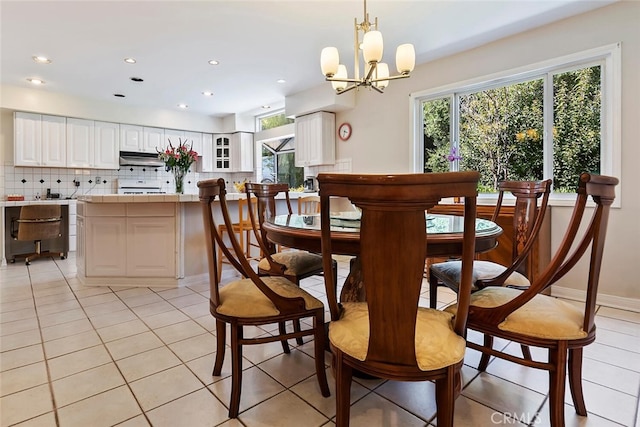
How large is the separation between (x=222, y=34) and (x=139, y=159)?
3.74 m

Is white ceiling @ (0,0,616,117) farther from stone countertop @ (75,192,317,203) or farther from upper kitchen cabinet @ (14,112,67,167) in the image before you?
stone countertop @ (75,192,317,203)

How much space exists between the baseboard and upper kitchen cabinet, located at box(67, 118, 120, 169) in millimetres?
6635

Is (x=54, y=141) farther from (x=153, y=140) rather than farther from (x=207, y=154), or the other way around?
(x=207, y=154)

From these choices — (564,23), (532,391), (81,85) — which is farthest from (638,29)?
(81,85)

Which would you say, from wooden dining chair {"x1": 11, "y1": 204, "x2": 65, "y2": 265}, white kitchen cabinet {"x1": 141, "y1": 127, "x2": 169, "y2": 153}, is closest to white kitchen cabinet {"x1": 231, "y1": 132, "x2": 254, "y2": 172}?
white kitchen cabinet {"x1": 141, "y1": 127, "x2": 169, "y2": 153}

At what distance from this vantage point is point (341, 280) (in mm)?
3785

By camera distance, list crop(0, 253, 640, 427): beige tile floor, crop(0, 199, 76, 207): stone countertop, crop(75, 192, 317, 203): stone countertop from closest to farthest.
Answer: crop(0, 253, 640, 427): beige tile floor < crop(75, 192, 317, 203): stone countertop < crop(0, 199, 76, 207): stone countertop

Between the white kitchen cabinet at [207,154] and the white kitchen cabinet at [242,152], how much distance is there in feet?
1.59

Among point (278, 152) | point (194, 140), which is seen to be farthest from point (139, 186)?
point (278, 152)

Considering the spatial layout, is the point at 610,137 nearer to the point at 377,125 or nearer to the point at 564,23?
the point at 564,23

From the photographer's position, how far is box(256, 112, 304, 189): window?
246 inches

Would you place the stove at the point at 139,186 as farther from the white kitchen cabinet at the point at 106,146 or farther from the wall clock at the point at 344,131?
the wall clock at the point at 344,131

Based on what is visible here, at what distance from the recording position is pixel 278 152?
21.9 ft

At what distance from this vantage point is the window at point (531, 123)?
9.51 feet
